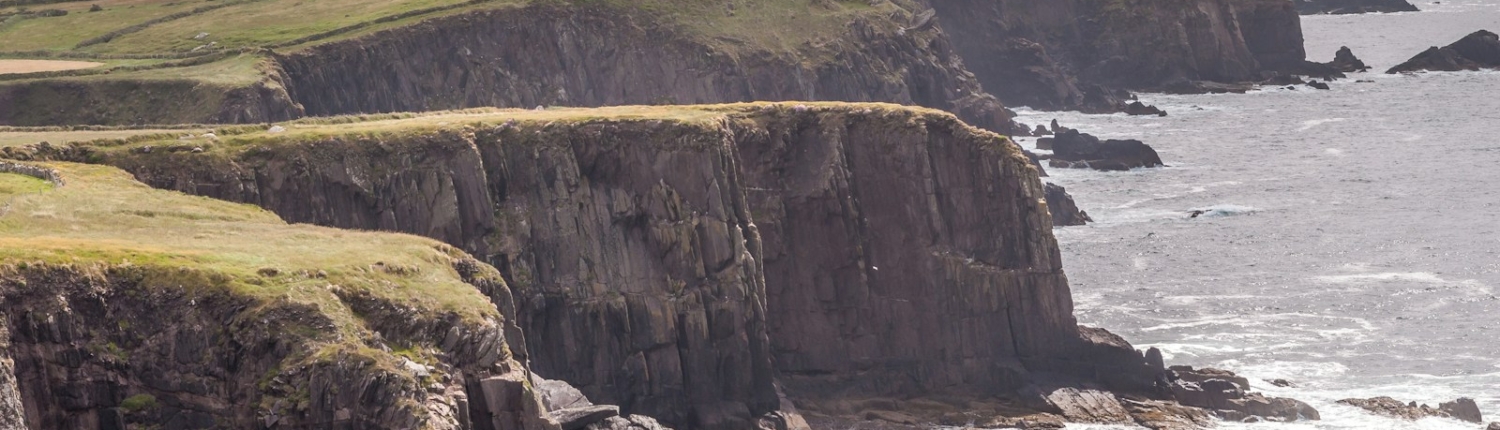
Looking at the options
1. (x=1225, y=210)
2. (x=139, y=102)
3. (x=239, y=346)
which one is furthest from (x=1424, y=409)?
(x=139, y=102)

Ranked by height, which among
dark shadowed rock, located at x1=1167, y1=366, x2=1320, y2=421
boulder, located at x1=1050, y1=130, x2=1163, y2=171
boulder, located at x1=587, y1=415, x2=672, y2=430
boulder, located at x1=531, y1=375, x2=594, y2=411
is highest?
boulder, located at x1=531, y1=375, x2=594, y2=411

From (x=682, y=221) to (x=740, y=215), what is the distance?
7.72ft

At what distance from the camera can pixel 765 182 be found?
96.4m

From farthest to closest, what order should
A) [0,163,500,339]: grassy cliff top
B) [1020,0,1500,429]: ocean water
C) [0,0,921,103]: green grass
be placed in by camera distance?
[0,0,921,103]: green grass → [1020,0,1500,429]: ocean water → [0,163,500,339]: grassy cliff top

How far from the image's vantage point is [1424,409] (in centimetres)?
9506

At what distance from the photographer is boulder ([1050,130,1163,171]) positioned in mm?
169125

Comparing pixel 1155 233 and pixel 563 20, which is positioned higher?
pixel 563 20

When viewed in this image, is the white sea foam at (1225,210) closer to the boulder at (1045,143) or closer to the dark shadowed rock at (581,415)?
the boulder at (1045,143)

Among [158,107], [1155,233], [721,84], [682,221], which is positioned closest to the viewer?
[682,221]

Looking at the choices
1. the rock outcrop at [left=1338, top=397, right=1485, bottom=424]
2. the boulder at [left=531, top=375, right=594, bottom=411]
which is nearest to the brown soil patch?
the rock outcrop at [left=1338, top=397, right=1485, bottom=424]

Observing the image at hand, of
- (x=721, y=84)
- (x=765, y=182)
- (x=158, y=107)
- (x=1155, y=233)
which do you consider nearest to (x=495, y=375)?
(x=765, y=182)

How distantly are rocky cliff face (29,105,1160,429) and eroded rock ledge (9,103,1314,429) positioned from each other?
0.28ft

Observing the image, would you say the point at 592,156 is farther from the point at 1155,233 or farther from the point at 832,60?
the point at 832,60

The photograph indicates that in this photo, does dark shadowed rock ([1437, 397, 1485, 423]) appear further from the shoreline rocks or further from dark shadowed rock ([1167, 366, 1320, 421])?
dark shadowed rock ([1167, 366, 1320, 421])
